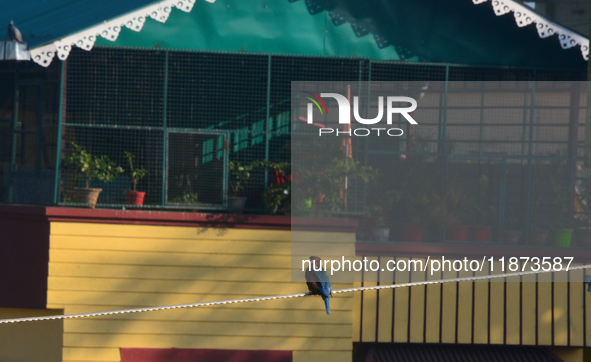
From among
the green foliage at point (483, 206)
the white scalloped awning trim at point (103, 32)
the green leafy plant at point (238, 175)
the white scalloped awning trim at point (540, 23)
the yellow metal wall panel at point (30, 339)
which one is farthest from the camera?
the green foliage at point (483, 206)

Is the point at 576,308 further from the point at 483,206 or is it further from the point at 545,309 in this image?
the point at 483,206

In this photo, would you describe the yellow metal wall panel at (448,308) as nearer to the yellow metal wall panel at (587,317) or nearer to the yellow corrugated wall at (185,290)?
the yellow corrugated wall at (185,290)

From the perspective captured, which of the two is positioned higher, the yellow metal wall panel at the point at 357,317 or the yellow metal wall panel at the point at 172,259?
the yellow metal wall panel at the point at 172,259

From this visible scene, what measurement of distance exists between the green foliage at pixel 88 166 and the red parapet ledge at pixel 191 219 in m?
0.44

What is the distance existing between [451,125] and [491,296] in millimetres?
2523

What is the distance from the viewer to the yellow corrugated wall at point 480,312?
7.48 meters

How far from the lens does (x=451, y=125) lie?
8367 millimetres

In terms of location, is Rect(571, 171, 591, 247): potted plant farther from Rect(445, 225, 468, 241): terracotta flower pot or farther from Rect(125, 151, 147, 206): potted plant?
Rect(125, 151, 147, 206): potted plant

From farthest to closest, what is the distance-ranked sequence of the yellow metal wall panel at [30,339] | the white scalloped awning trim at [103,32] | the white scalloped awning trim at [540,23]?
the white scalloped awning trim at [540,23], the yellow metal wall panel at [30,339], the white scalloped awning trim at [103,32]

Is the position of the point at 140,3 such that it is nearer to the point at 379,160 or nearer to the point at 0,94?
the point at 0,94

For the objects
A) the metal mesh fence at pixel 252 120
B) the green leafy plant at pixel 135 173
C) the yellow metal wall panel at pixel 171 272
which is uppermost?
the metal mesh fence at pixel 252 120

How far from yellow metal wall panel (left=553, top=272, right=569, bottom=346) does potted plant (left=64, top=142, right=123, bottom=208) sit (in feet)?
19.3

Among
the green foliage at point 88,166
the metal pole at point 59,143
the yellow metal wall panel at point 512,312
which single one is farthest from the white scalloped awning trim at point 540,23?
the metal pole at point 59,143

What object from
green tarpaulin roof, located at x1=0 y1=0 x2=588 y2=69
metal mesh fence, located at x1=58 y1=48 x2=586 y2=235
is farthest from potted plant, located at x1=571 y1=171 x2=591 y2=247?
green tarpaulin roof, located at x1=0 y1=0 x2=588 y2=69
